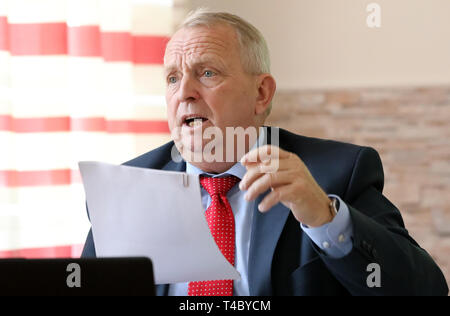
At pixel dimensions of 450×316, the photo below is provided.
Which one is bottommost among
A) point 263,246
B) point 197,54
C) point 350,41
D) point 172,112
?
point 263,246

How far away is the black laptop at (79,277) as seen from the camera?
0.76 m

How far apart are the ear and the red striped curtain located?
1.01 m

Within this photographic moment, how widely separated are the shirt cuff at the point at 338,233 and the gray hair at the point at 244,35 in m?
0.66

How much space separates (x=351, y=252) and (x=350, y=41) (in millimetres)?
1850

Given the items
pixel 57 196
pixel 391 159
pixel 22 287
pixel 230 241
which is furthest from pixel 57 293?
pixel 391 159

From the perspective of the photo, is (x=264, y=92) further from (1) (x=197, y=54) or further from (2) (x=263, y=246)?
(2) (x=263, y=246)

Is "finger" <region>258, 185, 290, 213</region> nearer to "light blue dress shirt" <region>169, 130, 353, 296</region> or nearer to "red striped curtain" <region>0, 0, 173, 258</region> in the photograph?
"light blue dress shirt" <region>169, 130, 353, 296</region>

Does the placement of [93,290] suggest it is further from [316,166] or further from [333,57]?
[333,57]

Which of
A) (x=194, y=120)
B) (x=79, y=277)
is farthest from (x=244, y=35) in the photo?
(x=79, y=277)

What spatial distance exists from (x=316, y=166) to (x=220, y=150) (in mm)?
268

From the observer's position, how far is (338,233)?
3.88 ft

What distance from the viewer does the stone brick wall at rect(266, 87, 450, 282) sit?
280 centimetres

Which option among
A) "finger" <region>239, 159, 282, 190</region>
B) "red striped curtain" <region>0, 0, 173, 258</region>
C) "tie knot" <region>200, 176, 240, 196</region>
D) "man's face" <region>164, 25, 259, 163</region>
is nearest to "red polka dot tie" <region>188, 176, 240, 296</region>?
"tie knot" <region>200, 176, 240, 196</region>

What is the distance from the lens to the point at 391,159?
9.29 feet
